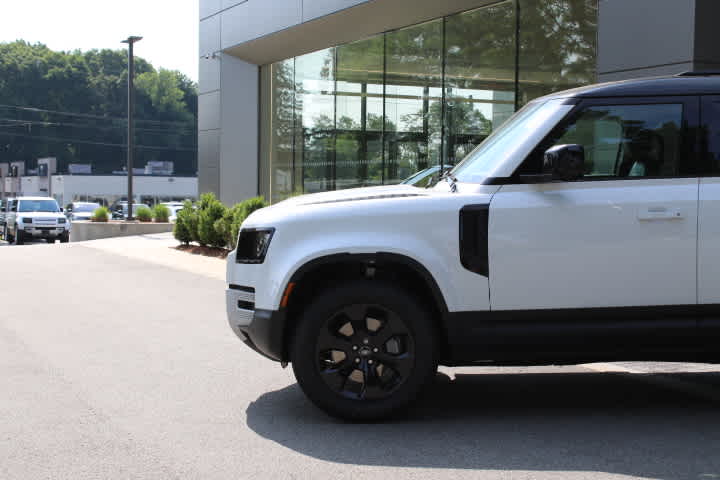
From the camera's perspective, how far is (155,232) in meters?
32.0

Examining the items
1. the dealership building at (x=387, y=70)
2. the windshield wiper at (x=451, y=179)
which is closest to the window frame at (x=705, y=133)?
the windshield wiper at (x=451, y=179)

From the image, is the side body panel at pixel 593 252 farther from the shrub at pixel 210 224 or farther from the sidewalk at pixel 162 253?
the shrub at pixel 210 224

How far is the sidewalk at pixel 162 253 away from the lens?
17.3 m

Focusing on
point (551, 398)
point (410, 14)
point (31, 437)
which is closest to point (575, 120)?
point (551, 398)

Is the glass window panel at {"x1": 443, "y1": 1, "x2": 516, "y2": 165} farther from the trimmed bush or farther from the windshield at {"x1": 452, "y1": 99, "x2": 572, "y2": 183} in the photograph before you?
the windshield at {"x1": 452, "y1": 99, "x2": 572, "y2": 183}

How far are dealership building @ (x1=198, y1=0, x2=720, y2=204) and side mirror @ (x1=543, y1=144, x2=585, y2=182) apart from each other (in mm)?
7049

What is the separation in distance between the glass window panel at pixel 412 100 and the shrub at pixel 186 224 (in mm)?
5031

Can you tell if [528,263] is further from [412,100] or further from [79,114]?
[79,114]

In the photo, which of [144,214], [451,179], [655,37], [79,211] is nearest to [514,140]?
[451,179]

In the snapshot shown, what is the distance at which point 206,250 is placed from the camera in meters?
21.2

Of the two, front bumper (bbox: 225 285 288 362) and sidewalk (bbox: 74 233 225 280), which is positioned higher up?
front bumper (bbox: 225 285 288 362)

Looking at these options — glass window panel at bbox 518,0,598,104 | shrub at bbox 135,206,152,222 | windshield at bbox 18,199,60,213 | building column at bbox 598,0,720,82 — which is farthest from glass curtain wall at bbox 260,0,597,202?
windshield at bbox 18,199,60,213

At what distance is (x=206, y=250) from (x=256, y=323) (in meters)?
16.1

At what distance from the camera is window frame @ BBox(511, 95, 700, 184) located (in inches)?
210
